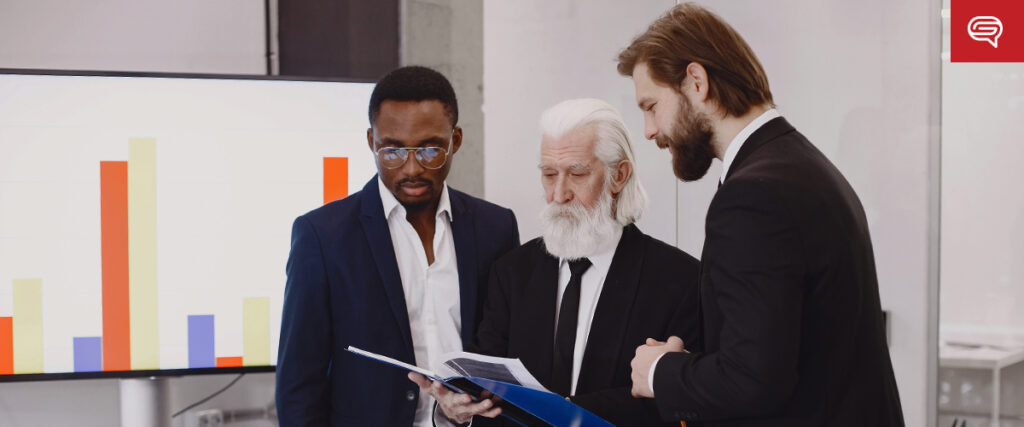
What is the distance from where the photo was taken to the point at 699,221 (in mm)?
3152

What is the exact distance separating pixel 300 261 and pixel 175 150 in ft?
2.64

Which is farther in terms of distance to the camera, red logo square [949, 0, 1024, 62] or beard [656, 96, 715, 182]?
red logo square [949, 0, 1024, 62]

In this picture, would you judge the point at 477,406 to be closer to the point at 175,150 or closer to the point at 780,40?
the point at 175,150

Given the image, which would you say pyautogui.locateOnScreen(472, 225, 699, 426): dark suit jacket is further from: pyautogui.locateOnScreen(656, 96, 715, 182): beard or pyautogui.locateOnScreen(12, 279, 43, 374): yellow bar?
pyautogui.locateOnScreen(12, 279, 43, 374): yellow bar

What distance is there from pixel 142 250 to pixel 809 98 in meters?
2.24

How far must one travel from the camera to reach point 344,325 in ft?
6.61

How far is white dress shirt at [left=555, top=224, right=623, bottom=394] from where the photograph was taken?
1926 millimetres

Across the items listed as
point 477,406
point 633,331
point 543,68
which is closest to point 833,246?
point 633,331

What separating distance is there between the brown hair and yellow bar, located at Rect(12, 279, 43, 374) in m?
1.94

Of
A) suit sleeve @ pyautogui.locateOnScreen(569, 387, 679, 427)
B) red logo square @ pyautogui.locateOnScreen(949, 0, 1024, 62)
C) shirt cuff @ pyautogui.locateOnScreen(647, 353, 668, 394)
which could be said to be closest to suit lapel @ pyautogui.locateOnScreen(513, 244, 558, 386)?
suit sleeve @ pyautogui.locateOnScreen(569, 387, 679, 427)

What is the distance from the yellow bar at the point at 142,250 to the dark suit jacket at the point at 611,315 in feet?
3.73

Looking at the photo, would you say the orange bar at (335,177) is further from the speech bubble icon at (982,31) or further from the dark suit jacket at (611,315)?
the speech bubble icon at (982,31)

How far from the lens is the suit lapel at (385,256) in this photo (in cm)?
201

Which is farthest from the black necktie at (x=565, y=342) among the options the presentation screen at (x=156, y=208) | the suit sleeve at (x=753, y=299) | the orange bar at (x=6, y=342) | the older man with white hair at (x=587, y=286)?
the orange bar at (x=6, y=342)
